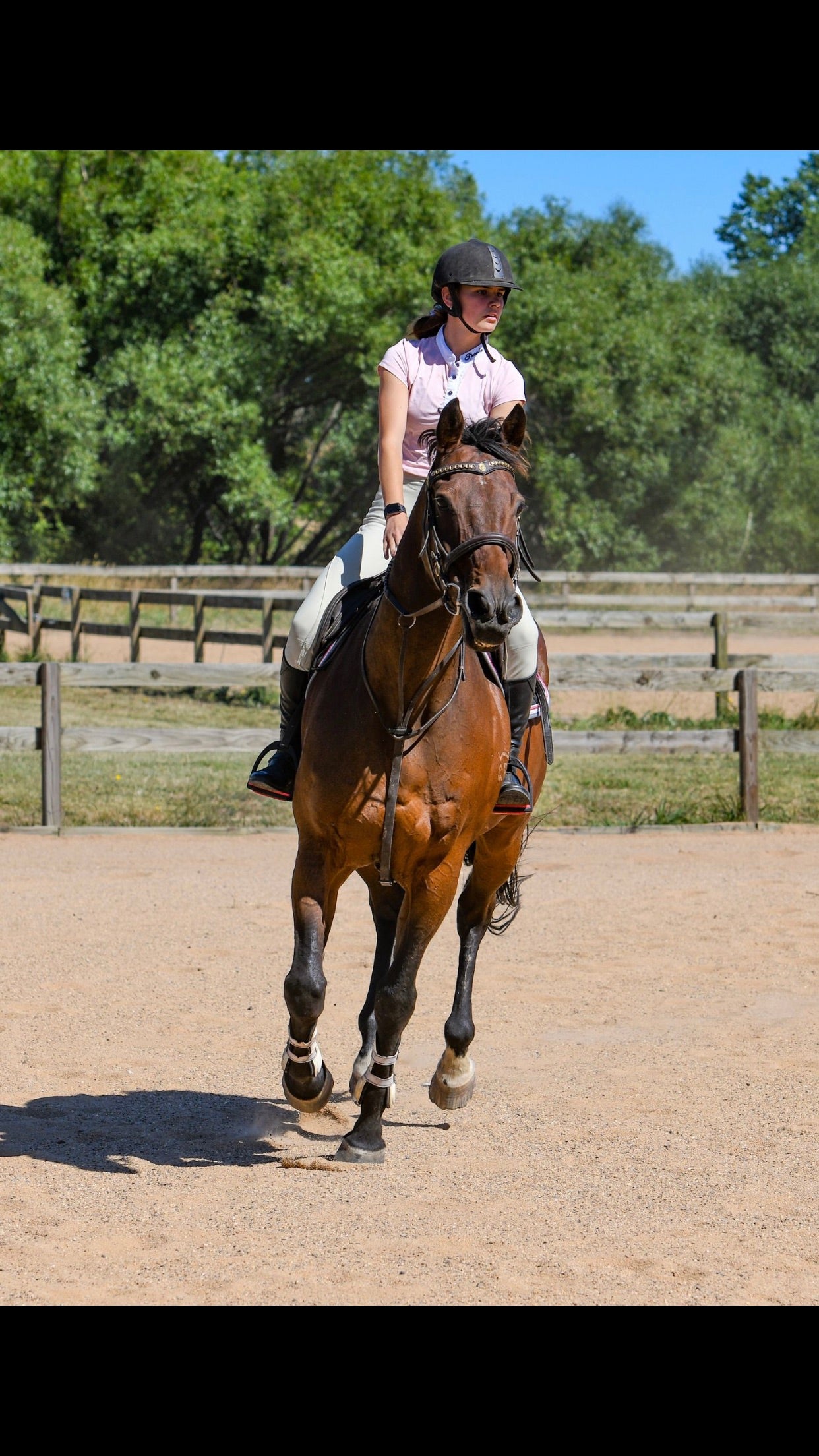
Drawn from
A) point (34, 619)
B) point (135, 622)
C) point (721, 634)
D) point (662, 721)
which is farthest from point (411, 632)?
point (34, 619)

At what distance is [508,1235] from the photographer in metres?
4.39

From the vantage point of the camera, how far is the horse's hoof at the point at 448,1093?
5.57 metres

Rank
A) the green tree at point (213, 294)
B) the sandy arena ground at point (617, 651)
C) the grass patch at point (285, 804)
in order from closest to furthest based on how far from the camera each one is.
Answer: the grass patch at point (285, 804)
the sandy arena ground at point (617, 651)
the green tree at point (213, 294)

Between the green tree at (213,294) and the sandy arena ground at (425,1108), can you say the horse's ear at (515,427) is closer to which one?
the sandy arena ground at (425,1108)

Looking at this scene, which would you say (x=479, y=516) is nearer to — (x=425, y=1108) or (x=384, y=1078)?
(x=384, y=1078)

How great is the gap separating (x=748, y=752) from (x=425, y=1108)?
24.1 feet

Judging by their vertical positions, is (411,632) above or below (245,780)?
above

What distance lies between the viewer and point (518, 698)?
591 cm

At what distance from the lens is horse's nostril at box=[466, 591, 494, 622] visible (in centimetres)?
388

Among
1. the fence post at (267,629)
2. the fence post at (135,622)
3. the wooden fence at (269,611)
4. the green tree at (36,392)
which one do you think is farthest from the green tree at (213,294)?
the fence post at (267,629)

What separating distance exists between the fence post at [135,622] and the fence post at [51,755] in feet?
29.5

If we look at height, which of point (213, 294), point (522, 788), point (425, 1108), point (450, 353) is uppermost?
point (213, 294)

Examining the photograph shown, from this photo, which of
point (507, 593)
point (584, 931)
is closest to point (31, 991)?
point (584, 931)
